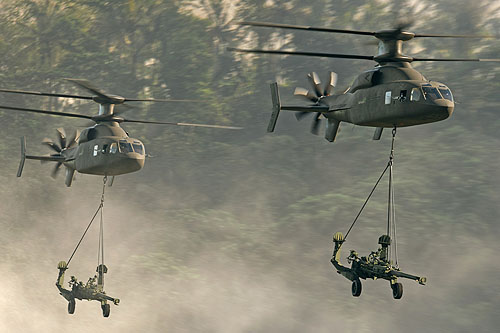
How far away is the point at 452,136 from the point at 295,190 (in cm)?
1416

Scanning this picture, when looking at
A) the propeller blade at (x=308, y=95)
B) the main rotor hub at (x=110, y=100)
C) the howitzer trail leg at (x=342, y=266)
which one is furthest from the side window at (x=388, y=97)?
the main rotor hub at (x=110, y=100)

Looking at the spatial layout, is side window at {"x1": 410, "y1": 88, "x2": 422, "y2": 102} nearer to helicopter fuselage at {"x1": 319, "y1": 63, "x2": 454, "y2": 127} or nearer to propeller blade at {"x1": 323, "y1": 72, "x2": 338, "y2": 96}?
helicopter fuselage at {"x1": 319, "y1": 63, "x2": 454, "y2": 127}

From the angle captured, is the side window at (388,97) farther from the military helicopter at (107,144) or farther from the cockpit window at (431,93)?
the military helicopter at (107,144)

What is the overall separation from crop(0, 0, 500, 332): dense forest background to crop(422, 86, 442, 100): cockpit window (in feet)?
122

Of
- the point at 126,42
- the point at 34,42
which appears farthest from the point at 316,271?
the point at 34,42

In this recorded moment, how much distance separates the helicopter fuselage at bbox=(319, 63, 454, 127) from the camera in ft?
68.2

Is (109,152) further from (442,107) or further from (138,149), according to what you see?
(442,107)

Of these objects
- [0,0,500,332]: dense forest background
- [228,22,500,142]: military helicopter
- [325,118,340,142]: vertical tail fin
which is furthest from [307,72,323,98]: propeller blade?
[0,0,500,332]: dense forest background

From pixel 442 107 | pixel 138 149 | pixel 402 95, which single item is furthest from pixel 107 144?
pixel 442 107

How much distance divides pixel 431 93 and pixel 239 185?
4847cm

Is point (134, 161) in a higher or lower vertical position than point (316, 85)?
lower

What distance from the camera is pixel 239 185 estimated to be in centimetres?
6875

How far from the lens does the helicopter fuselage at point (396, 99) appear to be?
68.2 ft

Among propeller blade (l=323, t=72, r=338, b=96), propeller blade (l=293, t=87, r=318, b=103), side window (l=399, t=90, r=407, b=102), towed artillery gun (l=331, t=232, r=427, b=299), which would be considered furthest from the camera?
propeller blade (l=323, t=72, r=338, b=96)
